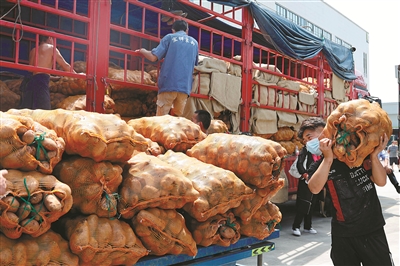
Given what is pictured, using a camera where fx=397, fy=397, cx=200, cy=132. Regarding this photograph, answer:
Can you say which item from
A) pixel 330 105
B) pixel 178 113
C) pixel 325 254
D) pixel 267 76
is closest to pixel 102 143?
pixel 178 113

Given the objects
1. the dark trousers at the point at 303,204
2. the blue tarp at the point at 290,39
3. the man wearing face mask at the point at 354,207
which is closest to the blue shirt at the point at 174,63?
the blue tarp at the point at 290,39

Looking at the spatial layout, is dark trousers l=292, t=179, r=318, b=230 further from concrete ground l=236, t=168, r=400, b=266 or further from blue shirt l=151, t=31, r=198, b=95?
blue shirt l=151, t=31, r=198, b=95

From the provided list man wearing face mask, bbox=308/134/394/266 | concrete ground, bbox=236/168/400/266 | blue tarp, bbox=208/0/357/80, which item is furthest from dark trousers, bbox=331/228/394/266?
blue tarp, bbox=208/0/357/80

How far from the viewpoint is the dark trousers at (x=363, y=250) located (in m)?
2.60

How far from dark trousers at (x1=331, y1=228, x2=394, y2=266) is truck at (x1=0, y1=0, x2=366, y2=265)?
0.55 meters

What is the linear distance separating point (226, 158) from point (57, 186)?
1308mm

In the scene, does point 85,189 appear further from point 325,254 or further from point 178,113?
point 325,254

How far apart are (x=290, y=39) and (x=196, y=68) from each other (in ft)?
7.99

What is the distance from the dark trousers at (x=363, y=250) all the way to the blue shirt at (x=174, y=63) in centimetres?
253

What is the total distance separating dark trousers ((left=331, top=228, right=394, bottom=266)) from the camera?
260 centimetres

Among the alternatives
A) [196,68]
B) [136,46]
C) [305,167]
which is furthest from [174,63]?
[305,167]

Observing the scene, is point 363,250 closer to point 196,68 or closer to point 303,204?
point 196,68

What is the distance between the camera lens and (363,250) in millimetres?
2635

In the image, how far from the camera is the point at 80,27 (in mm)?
6887
